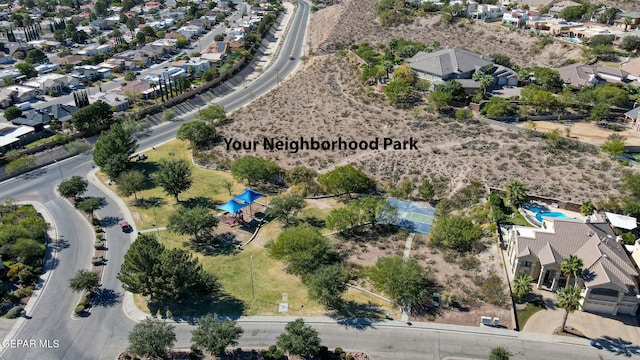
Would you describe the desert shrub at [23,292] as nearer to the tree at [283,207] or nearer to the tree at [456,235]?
the tree at [283,207]

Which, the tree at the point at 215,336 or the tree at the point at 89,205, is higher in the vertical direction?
the tree at the point at 215,336

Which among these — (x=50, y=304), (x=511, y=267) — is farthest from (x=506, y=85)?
(x=50, y=304)

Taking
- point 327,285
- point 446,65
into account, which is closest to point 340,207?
point 327,285

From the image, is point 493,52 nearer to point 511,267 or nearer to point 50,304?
point 511,267

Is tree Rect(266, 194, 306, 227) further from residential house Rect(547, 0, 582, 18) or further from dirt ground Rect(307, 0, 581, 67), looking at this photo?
residential house Rect(547, 0, 582, 18)

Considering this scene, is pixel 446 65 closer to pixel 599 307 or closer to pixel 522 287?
pixel 522 287

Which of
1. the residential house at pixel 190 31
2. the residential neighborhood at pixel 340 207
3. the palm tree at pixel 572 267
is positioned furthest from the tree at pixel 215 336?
the residential house at pixel 190 31

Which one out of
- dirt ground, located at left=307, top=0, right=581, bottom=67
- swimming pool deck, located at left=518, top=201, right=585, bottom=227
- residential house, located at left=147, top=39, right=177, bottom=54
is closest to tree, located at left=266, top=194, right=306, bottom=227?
swimming pool deck, located at left=518, top=201, right=585, bottom=227

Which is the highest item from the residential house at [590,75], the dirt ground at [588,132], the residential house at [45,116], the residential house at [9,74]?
the residential house at [590,75]
